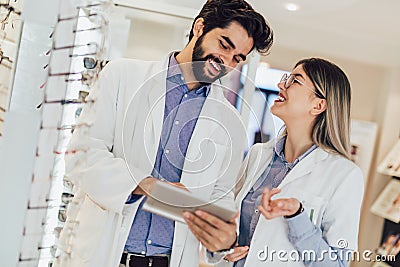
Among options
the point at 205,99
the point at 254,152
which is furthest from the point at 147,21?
the point at 254,152

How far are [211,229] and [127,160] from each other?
0.64 ft

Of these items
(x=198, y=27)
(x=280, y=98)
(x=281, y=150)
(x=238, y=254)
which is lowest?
(x=238, y=254)

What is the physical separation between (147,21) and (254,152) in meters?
0.33

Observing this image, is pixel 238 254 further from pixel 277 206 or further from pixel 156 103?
pixel 156 103

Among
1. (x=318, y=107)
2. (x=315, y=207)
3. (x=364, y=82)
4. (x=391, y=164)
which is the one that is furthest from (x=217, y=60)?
(x=391, y=164)

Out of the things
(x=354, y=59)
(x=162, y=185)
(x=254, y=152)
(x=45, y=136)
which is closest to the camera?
(x=45, y=136)

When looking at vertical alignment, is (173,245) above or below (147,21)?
below

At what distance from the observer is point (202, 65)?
0.98 meters

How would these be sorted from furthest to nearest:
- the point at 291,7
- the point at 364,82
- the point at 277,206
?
1. the point at 364,82
2. the point at 291,7
3. the point at 277,206

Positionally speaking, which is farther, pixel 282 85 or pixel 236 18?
pixel 282 85

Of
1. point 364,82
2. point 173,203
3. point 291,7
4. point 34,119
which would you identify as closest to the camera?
point 34,119

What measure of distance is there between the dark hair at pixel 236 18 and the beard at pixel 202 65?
0.04 metres

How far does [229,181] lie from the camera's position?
100 cm

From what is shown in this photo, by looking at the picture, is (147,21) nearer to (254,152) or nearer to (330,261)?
(254,152)
